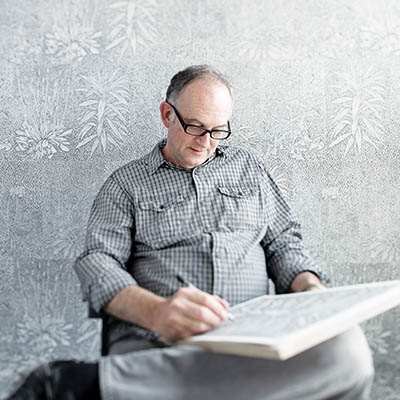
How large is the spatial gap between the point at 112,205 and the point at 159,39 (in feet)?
2.17

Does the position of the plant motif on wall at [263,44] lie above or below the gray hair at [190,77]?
above

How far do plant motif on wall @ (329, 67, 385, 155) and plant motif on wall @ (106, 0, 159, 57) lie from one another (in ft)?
2.14

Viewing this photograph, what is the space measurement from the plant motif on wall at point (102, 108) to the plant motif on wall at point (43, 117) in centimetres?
6

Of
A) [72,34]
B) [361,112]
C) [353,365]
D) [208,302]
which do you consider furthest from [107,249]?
[361,112]

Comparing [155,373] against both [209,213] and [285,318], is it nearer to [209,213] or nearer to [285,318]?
[285,318]

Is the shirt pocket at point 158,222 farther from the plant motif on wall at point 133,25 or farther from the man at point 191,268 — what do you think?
the plant motif on wall at point 133,25

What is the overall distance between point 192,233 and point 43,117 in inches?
27.9

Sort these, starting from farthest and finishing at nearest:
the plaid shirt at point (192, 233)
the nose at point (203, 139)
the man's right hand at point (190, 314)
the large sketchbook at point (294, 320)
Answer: the nose at point (203, 139) → the plaid shirt at point (192, 233) → the man's right hand at point (190, 314) → the large sketchbook at point (294, 320)

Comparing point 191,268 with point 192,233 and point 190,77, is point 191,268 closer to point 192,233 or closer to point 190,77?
point 192,233

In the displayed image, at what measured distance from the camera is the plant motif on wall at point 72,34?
2.15 meters

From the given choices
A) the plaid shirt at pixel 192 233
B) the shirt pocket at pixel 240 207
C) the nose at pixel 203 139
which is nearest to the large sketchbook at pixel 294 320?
the plaid shirt at pixel 192 233

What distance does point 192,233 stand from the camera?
5.78 feet

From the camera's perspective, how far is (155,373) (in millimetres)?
1347

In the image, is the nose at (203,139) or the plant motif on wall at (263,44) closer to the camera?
the nose at (203,139)
